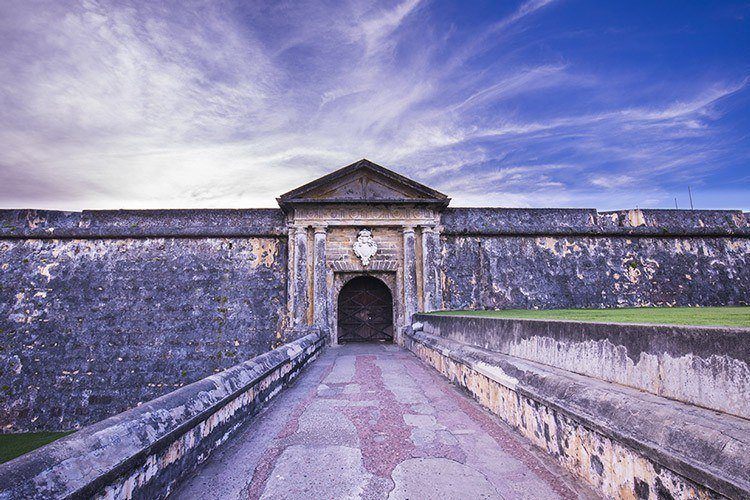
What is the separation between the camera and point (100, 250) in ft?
38.3

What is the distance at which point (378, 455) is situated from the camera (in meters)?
3.03

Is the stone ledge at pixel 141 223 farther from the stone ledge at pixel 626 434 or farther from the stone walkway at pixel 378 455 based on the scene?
the stone ledge at pixel 626 434

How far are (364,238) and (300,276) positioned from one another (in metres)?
2.25

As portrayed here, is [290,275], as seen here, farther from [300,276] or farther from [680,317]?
[680,317]

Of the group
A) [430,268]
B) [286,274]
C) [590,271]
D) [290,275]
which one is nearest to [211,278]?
[286,274]

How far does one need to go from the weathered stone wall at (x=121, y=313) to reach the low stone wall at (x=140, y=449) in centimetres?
776

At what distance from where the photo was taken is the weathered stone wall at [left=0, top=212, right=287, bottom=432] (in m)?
10.1

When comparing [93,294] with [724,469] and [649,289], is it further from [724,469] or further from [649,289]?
[649,289]

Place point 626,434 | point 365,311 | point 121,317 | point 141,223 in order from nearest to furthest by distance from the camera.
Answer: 1. point 626,434
2. point 121,317
3. point 141,223
4. point 365,311

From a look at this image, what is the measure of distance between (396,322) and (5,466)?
33.4 feet

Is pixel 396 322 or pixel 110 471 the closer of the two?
pixel 110 471

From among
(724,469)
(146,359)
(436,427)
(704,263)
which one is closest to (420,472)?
(436,427)

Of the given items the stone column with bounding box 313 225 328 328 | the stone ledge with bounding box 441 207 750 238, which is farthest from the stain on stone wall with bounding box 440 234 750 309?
the stone column with bounding box 313 225 328 328

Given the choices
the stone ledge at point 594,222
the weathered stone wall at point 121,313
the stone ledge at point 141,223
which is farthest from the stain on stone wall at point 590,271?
the stone ledge at point 141,223
